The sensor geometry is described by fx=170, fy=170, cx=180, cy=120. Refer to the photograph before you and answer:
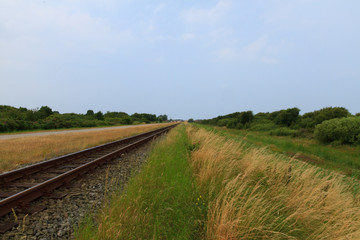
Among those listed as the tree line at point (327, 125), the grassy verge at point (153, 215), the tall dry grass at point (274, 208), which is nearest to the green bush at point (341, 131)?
the tree line at point (327, 125)

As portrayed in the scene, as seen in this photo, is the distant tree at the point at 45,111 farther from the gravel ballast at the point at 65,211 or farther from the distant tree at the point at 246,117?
the distant tree at the point at 246,117

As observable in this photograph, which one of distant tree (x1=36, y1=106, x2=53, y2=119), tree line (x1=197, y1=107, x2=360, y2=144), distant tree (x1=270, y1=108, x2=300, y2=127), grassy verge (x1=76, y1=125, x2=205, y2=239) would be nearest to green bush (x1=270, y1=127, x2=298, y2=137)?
tree line (x1=197, y1=107, x2=360, y2=144)

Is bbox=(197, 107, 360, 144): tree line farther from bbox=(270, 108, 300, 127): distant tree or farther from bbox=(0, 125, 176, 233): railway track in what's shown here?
bbox=(0, 125, 176, 233): railway track

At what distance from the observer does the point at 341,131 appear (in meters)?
13.6

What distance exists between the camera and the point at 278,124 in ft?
117

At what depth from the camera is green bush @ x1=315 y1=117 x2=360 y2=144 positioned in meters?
13.2

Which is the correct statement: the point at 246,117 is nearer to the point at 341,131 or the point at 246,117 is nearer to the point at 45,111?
the point at 341,131

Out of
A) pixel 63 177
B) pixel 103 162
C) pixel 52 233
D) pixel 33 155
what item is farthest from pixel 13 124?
pixel 52 233

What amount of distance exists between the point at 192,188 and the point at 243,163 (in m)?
2.36

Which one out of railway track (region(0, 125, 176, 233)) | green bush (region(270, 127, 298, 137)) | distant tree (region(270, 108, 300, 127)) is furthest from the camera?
distant tree (region(270, 108, 300, 127))

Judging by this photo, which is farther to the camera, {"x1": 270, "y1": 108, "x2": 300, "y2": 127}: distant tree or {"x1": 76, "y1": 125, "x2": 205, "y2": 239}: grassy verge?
{"x1": 270, "y1": 108, "x2": 300, "y2": 127}: distant tree

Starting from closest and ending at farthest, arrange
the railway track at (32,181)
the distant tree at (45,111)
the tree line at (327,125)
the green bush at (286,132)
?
the railway track at (32,181) < the tree line at (327,125) < the green bush at (286,132) < the distant tree at (45,111)

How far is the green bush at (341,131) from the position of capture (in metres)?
13.2

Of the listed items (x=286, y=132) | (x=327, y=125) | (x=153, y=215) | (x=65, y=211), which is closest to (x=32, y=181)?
(x=65, y=211)
